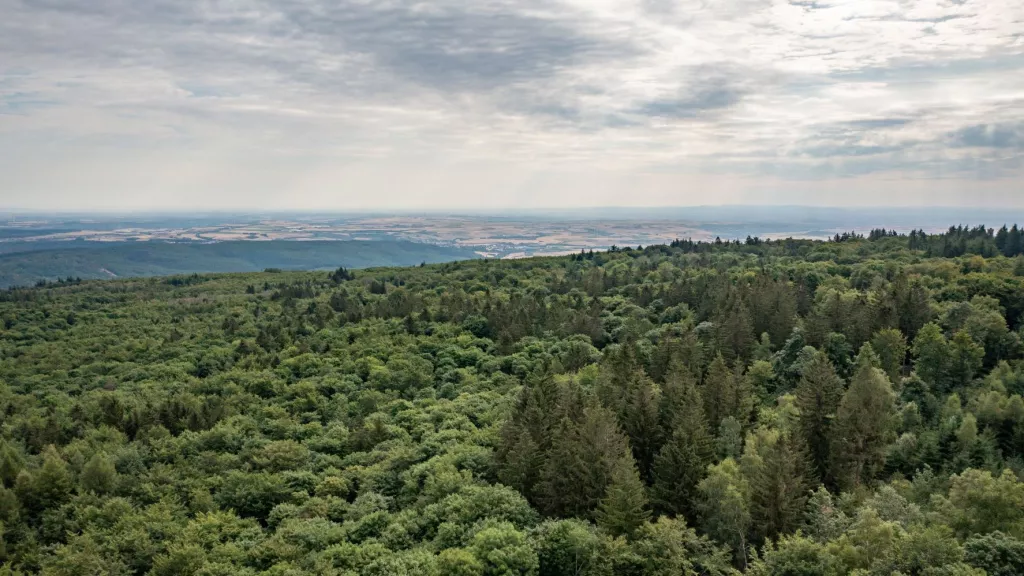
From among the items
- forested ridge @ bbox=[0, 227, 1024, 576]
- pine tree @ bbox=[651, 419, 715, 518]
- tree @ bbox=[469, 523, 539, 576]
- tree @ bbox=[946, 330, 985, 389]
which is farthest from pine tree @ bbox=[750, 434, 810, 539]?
tree @ bbox=[946, 330, 985, 389]

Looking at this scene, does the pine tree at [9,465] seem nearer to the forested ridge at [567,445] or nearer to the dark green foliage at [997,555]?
the forested ridge at [567,445]

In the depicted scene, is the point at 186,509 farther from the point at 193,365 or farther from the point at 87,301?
the point at 87,301

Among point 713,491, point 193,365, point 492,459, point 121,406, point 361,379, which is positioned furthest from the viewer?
point 193,365

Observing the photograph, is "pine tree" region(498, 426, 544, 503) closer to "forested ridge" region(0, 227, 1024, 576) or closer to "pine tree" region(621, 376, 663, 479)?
"forested ridge" region(0, 227, 1024, 576)

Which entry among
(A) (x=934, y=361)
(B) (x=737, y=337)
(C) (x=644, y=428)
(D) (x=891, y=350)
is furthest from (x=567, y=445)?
(A) (x=934, y=361)

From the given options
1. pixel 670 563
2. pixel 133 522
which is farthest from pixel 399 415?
pixel 670 563

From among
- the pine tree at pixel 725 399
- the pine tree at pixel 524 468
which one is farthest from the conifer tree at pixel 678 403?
the pine tree at pixel 524 468
